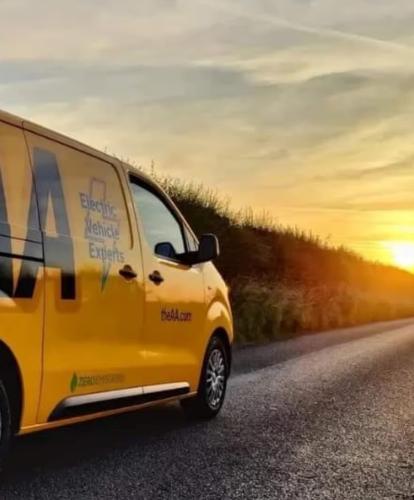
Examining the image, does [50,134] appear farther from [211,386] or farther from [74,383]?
[211,386]

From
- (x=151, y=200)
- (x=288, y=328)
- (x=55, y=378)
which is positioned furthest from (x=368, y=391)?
(x=288, y=328)

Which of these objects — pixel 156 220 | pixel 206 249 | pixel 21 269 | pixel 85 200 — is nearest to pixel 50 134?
pixel 85 200

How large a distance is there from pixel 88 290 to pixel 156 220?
1740 millimetres

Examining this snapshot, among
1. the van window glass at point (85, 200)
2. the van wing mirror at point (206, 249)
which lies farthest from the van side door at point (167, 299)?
the van window glass at point (85, 200)

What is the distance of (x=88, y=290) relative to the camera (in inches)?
234

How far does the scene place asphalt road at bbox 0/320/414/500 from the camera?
5586mm

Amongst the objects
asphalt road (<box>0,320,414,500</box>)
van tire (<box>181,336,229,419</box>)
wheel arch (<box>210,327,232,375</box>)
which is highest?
wheel arch (<box>210,327,232,375</box>)

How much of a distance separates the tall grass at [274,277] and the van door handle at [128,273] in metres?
11.8

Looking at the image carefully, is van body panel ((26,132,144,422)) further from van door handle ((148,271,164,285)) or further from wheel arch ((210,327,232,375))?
wheel arch ((210,327,232,375))

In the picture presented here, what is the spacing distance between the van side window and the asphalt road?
5.04 feet

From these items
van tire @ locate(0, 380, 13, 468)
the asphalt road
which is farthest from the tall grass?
van tire @ locate(0, 380, 13, 468)

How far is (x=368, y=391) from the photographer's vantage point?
10578 mm

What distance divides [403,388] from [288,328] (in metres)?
11.3

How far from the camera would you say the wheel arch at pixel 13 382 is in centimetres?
520
